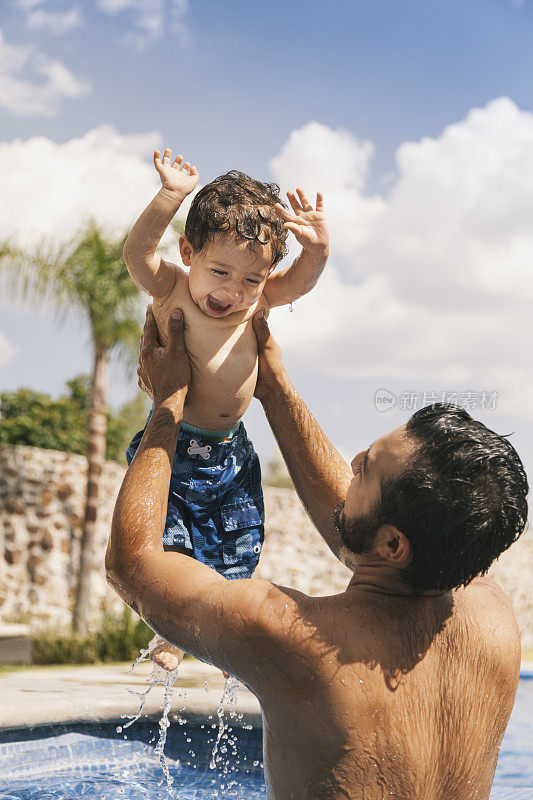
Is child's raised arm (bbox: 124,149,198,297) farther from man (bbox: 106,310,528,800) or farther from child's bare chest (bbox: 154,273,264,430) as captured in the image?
man (bbox: 106,310,528,800)

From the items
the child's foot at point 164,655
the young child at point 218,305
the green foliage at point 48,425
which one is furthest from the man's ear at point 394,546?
the green foliage at point 48,425

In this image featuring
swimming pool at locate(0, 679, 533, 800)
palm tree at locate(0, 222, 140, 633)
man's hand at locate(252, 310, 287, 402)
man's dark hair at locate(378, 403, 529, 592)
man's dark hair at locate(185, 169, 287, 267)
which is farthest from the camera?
palm tree at locate(0, 222, 140, 633)

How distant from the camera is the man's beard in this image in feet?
6.63

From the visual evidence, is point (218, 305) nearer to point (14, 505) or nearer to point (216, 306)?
point (216, 306)

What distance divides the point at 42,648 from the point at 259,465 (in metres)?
7.37

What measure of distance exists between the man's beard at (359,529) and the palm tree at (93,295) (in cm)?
1003

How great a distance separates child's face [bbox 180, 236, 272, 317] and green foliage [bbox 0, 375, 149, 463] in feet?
41.5

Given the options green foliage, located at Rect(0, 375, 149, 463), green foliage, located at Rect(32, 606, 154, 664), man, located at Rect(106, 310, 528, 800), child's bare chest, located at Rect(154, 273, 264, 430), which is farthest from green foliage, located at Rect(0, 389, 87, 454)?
man, located at Rect(106, 310, 528, 800)

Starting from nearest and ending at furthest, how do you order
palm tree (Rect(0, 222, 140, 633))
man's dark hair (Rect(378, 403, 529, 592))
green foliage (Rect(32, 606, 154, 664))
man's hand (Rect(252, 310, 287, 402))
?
man's dark hair (Rect(378, 403, 529, 592)) → man's hand (Rect(252, 310, 287, 402)) → green foliage (Rect(32, 606, 154, 664)) → palm tree (Rect(0, 222, 140, 633))

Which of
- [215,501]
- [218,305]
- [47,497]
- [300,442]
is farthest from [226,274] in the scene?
→ [47,497]

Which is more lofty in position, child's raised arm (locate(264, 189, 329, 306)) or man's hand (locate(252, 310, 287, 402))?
child's raised arm (locate(264, 189, 329, 306))

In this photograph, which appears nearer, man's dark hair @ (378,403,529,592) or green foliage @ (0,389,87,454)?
man's dark hair @ (378,403,529,592)

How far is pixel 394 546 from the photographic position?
201cm

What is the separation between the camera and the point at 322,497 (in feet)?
9.73
